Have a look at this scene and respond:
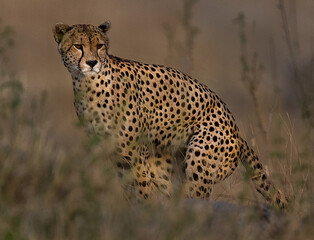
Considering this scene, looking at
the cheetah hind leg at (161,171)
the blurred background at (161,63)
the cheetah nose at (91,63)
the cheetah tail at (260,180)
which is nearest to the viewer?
the blurred background at (161,63)

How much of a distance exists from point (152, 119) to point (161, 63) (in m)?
7.50

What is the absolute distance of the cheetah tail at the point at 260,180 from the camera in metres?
4.83

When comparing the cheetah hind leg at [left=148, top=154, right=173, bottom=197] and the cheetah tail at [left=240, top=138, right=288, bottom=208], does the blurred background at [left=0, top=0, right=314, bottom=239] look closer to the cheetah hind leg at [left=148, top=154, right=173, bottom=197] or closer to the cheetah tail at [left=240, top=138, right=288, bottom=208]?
the cheetah tail at [left=240, top=138, right=288, bottom=208]

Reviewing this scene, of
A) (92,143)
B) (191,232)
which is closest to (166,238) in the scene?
(191,232)

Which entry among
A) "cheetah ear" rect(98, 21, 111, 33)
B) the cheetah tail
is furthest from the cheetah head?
the cheetah tail

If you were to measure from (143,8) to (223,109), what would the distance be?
11.4m

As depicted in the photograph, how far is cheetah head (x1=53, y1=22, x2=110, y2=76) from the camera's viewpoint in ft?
17.4

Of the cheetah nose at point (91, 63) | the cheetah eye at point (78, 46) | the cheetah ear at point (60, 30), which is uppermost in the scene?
the cheetah ear at point (60, 30)

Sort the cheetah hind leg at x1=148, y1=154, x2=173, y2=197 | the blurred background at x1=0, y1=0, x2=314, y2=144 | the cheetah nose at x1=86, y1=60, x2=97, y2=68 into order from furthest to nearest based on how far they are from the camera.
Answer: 1. the blurred background at x1=0, y1=0, x2=314, y2=144
2. the cheetah hind leg at x1=148, y1=154, x2=173, y2=197
3. the cheetah nose at x1=86, y1=60, x2=97, y2=68

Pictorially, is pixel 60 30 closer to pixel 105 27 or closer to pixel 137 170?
pixel 105 27

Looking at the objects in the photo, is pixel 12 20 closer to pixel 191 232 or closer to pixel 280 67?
pixel 280 67

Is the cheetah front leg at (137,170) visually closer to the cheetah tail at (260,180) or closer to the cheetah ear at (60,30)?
the cheetah tail at (260,180)

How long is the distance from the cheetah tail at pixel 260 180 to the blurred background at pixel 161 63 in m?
0.07

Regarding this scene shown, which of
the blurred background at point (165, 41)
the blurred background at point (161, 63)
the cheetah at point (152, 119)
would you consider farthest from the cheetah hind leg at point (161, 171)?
the blurred background at point (165, 41)
